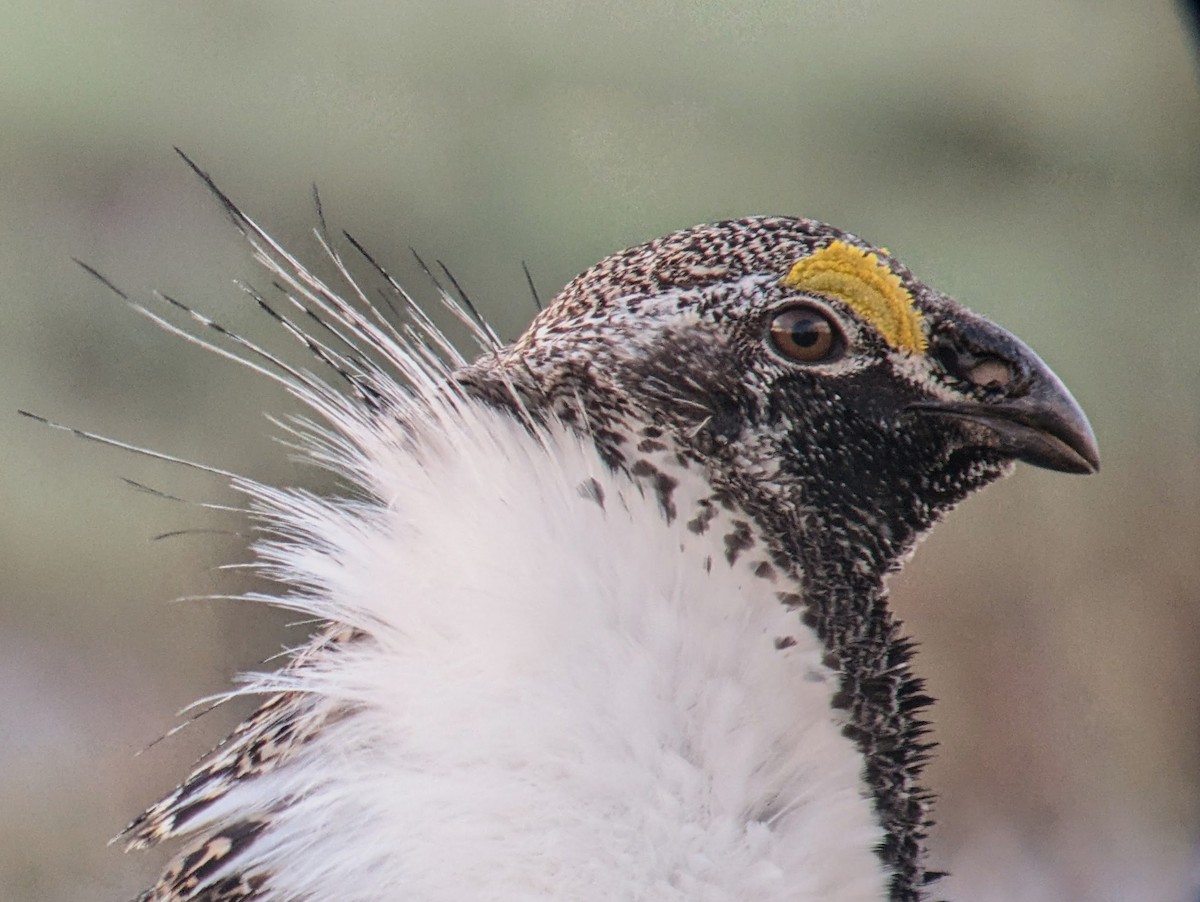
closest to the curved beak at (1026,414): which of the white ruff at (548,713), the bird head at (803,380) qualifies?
the bird head at (803,380)

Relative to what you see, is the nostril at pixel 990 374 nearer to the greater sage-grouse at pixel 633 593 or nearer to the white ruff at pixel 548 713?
the greater sage-grouse at pixel 633 593

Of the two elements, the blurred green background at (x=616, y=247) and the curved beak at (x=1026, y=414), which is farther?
the blurred green background at (x=616, y=247)

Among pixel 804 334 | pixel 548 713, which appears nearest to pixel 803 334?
pixel 804 334

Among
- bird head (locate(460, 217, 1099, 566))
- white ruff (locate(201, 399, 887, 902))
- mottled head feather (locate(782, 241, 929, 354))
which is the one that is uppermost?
mottled head feather (locate(782, 241, 929, 354))

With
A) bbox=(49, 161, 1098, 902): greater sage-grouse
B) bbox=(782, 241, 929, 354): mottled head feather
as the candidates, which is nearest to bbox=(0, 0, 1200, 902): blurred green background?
bbox=(49, 161, 1098, 902): greater sage-grouse

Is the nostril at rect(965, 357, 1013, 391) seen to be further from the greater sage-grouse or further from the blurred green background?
the blurred green background

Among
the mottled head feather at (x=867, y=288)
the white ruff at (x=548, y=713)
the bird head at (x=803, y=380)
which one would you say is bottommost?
the white ruff at (x=548, y=713)

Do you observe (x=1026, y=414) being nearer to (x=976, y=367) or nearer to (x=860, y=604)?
(x=976, y=367)

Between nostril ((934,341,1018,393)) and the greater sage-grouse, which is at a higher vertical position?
nostril ((934,341,1018,393))
